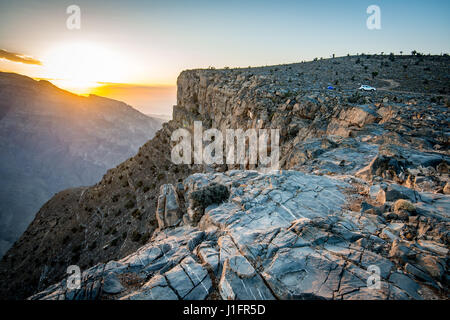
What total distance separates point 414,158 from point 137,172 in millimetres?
38074

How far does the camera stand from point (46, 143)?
14475cm

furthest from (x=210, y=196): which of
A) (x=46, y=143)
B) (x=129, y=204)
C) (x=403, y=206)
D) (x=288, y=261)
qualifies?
(x=46, y=143)

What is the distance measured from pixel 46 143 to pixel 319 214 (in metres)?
197

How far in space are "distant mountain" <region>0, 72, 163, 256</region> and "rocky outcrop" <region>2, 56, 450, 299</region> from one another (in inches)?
4913

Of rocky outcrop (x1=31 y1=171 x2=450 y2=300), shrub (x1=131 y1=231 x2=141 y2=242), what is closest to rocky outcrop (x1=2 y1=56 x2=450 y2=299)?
rocky outcrop (x1=31 y1=171 x2=450 y2=300)

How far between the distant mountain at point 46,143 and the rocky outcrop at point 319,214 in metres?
125

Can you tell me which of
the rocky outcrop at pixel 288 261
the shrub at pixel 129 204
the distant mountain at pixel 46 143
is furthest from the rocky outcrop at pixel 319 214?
the distant mountain at pixel 46 143

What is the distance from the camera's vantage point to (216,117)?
32.2m

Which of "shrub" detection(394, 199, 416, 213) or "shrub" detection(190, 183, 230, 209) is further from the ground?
"shrub" detection(394, 199, 416, 213)

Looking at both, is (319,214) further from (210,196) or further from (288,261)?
(210,196)

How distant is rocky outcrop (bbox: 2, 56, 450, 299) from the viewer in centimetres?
513

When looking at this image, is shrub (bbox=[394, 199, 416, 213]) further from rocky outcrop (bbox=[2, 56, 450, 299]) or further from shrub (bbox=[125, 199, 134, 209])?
shrub (bbox=[125, 199, 134, 209])

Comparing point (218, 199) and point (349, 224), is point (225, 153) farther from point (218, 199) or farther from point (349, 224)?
point (349, 224)
